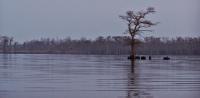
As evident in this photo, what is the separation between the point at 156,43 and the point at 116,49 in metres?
10.5

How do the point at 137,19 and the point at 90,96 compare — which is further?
the point at 137,19

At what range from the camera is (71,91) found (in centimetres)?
1375

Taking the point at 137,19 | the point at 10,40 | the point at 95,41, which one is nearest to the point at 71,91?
→ the point at 137,19

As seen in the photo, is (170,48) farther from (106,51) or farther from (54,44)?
(54,44)

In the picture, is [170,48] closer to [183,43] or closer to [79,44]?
[183,43]

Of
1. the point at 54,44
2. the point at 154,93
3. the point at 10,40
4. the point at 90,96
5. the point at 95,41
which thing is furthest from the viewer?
the point at 54,44

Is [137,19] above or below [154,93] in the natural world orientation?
above

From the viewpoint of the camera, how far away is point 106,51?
414ft

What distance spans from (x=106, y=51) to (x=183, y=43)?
65.6ft

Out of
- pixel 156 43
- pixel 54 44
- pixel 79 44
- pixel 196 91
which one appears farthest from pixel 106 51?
pixel 196 91

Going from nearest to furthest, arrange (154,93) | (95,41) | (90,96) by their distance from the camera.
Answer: (90,96)
(154,93)
(95,41)

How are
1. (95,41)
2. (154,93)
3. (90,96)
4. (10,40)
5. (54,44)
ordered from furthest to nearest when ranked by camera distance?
(54,44) < (95,41) < (10,40) < (154,93) < (90,96)

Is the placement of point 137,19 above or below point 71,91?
above

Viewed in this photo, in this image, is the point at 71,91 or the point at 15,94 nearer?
the point at 15,94
